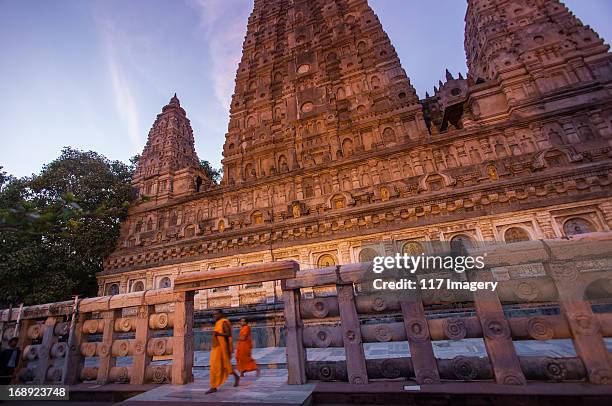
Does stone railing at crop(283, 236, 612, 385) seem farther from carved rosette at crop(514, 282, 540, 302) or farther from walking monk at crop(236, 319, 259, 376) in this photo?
walking monk at crop(236, 319, 259, 376)

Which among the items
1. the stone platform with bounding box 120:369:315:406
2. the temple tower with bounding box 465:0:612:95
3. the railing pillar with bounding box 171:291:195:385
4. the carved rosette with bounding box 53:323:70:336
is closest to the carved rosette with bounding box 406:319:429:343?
the stone platform with bounding box 120:369:315:406

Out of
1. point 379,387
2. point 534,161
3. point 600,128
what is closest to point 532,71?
point 600,128

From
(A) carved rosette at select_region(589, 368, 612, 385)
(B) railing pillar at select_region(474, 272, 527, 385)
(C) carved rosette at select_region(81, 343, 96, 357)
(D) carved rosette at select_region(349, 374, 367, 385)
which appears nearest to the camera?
(A) carved rosette at select_region(589, 368, 612, 385)

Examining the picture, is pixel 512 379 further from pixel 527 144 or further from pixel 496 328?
pixel 527 144

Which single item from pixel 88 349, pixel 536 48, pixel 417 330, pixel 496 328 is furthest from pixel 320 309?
pixel 536 48

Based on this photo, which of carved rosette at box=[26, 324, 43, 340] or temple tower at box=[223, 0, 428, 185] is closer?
carved rosette at box=[26, 324, 43, 340]

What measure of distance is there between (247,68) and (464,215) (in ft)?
91.8

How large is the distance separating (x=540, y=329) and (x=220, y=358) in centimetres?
529

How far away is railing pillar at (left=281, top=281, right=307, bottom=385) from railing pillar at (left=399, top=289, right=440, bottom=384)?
6.16 feet

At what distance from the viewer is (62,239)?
76.2ft

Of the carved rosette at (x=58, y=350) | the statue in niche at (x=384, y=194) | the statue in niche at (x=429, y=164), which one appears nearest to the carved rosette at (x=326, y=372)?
the carved rosette at (x=58, y=350)

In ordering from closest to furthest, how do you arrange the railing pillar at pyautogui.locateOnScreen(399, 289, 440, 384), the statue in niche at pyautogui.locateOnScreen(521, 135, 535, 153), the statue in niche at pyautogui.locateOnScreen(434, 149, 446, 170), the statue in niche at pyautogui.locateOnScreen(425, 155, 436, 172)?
1. the railing pillar at pyautogui.locateOnScreen(399, 289, 440, 384)
2. the statue in niche at pyautogui.locateOnScreen(521, 135, 535, 153)
3. the statue in niche at pyautogui.locateOnScreen(434, 149, 446, 170)
4. the statue in niche at pyautogui.locateOnScreen(425, 155, 436, 172)

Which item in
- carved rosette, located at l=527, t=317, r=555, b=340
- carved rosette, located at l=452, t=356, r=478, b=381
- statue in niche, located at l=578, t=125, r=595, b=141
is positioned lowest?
carved rosette, located at l=452, t=356, r=478, b=381

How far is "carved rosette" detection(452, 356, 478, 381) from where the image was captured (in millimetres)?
4133
